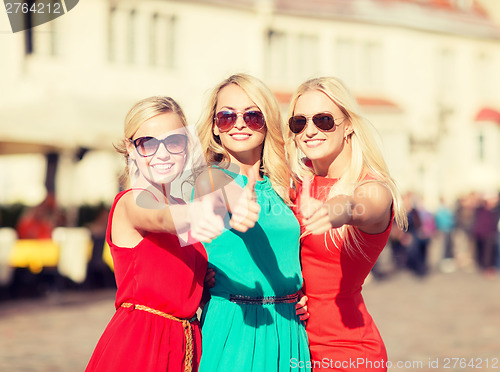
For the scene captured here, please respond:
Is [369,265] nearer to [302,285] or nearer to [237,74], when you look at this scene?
[302,285]

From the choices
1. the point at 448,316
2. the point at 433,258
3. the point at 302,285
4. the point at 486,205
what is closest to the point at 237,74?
the point at 302,285

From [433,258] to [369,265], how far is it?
15151 mm

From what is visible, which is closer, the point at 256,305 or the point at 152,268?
the point at 152,268

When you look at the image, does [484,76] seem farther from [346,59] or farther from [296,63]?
[296,63]

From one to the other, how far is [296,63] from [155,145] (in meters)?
24.0

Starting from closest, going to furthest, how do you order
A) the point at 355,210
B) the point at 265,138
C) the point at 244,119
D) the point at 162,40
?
the point at 355,210 → the point at 244,119 → the point at 265,138 → the point at 162,40

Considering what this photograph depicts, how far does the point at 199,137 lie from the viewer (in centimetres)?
269

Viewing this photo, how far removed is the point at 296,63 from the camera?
2577 cm

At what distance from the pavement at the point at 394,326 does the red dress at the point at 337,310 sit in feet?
12.2

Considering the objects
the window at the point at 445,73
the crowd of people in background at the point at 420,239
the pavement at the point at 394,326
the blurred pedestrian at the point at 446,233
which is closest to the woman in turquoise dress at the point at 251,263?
the pavement at the point at 394,326

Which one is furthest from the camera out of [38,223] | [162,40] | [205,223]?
[162,40]

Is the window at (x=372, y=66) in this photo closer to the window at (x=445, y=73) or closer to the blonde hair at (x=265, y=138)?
the window at (x=445, y=73)

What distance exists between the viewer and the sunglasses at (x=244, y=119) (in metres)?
2.51

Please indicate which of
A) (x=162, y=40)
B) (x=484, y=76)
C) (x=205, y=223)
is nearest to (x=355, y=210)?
(x=205, y=223)
